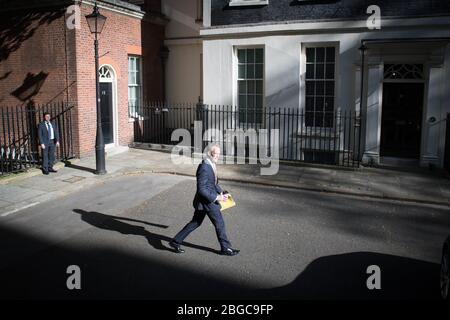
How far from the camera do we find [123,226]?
27.5ft

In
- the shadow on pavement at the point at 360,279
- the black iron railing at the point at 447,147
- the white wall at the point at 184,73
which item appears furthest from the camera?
the white wall at the point at 184,73

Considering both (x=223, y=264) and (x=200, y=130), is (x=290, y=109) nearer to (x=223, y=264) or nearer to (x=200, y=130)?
(x=200, y=130)

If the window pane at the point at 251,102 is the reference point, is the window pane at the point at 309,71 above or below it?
above

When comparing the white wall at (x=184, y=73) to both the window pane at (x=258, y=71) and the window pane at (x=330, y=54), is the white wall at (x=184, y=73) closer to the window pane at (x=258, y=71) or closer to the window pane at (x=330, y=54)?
the window pane at (x=258, y=71)

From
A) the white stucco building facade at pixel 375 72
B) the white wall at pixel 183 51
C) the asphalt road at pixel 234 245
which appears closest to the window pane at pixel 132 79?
the white wall at pixel 183 51

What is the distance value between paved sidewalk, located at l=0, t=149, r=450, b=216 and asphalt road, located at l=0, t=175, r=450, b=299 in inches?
21.7

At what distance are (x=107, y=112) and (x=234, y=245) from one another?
10205mm

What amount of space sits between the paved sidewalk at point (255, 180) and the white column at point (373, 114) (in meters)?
0.60

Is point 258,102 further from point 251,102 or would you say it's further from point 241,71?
point 241,71

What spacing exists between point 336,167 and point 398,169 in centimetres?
182

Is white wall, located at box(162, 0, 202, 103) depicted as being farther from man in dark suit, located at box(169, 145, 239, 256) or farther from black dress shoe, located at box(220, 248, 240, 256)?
black dress shoe, located at box(220, 248, 240, 256)

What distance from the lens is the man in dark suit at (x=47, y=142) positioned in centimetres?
1235

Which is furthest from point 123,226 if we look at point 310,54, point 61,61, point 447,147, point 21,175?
point 447,147

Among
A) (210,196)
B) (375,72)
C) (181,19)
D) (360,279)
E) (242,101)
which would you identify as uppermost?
(181,19)
